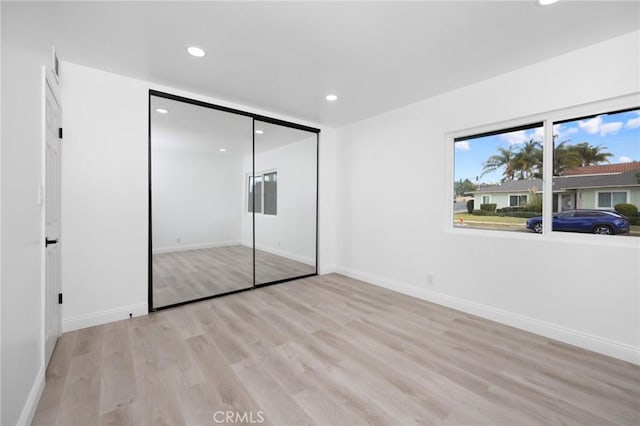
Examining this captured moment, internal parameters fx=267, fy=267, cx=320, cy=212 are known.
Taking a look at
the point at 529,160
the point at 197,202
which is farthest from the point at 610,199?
the point at 197,202

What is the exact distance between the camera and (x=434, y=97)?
3.40m

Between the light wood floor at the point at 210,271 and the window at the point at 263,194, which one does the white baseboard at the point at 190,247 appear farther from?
the window at the point at 263,194

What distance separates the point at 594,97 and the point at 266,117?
143 inches

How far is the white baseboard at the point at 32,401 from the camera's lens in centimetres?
144

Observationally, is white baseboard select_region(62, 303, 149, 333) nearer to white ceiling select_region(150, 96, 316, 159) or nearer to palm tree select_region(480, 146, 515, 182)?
white ceiling select_region(150, 96, 316, 159)

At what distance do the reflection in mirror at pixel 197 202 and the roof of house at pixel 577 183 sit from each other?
3.39 metres

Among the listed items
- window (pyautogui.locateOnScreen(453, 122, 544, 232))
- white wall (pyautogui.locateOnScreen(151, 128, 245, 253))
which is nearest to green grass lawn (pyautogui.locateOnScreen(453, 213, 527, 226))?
window (pyautogui.locateOnScreen(453, 122, 544, 232))

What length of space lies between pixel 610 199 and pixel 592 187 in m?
0.16

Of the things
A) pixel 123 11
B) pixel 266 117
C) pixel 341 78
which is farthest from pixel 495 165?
pixel 123 11

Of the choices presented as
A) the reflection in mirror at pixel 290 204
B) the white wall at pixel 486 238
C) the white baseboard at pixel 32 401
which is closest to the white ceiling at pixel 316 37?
the white wall at pixel 486 238

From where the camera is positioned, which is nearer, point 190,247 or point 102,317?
point 102,317

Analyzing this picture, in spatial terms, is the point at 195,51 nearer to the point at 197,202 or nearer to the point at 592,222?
the point at 197,202

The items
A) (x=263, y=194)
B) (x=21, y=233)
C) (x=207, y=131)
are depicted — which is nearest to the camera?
(x=21, y=233)

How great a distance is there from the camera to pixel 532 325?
103 inches
